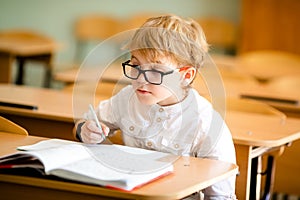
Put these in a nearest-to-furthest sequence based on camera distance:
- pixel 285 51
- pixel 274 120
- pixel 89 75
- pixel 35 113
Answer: pixel 35 113, pixel 274 120, pixel 89 75, pixel 285 51

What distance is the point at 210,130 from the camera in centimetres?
254

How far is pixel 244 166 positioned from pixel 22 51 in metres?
3.23

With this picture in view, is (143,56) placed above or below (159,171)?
above

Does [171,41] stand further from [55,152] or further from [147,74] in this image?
[55,152]

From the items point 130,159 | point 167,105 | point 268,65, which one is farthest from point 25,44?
point 130,159

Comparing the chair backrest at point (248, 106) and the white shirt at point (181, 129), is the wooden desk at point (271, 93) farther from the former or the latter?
the white shirt at point (181, 129)

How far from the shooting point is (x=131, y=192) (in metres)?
1.88

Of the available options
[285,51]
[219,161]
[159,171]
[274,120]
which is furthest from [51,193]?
[285,51]

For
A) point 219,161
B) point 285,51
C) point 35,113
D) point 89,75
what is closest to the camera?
point 219,161

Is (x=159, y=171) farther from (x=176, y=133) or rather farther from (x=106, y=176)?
(x=176, y=133)

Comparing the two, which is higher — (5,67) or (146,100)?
(146,100)

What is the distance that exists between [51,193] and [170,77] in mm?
603

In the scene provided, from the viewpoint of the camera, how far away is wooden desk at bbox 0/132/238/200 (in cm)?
190

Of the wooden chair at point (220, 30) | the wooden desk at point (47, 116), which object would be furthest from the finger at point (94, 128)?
the wooden chair at point (220, 30)
